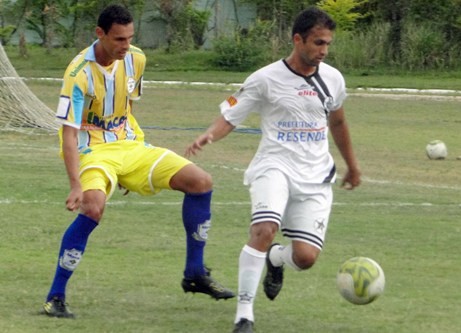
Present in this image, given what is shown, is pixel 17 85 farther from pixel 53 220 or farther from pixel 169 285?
pixel 169 285

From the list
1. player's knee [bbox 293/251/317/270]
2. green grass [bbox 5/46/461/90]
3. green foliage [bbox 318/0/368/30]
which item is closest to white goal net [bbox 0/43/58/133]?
green grass [bbox 5/46/461/90]

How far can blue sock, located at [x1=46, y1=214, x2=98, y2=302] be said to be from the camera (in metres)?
7.30

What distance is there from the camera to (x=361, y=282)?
7.18 metres

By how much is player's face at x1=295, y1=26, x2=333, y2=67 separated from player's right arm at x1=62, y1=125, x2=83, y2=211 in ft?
4.74

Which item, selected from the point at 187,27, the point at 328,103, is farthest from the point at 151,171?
the point at 187,27

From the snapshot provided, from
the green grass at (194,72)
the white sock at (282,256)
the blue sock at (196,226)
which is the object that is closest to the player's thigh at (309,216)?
the white sock at (282,256)

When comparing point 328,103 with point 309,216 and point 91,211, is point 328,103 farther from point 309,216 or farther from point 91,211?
point 91,211

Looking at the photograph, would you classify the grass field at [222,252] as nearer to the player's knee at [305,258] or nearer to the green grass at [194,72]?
the player's knee at [305,258]

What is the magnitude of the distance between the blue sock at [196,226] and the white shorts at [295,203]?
0.63 metres

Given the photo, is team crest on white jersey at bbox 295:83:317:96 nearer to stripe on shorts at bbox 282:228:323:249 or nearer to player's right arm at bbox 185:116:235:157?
player's right arm at bbox 185:116:235:157

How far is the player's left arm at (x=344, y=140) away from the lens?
24.9ft

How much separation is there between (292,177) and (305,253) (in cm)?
46

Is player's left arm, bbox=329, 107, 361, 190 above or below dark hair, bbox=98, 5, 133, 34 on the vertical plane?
below

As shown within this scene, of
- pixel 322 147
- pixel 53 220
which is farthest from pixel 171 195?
pixel 322 147
